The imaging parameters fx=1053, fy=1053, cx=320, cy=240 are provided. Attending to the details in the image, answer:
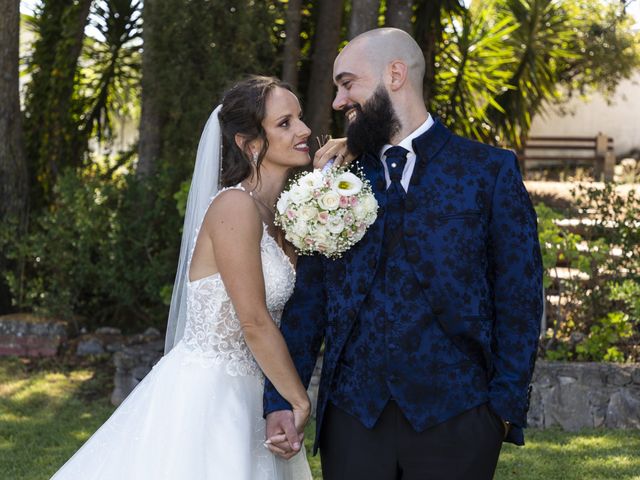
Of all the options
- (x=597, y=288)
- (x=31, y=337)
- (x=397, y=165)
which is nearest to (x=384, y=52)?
(x=397, y=165)

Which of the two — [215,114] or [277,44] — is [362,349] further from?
[277,44]

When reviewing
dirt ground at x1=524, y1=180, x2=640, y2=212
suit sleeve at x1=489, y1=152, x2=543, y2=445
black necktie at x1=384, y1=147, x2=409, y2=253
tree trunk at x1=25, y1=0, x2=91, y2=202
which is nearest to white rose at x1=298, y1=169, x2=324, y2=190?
black necktie at x1=384, y1=147, x2=409, y2=253

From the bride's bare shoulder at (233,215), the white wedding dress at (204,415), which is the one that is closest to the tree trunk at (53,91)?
the white wedding dress at (204,415)

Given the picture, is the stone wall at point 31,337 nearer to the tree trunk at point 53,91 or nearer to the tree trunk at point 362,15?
the tree trunk at point 53,91

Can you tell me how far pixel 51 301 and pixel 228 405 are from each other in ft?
17.1

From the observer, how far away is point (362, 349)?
309 cm

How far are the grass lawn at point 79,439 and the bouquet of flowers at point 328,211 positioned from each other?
2806 millimetres

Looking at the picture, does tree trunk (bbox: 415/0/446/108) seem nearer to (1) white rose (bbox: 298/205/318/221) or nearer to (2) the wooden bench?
(2) the wooden bench

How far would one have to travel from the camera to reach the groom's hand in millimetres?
3318

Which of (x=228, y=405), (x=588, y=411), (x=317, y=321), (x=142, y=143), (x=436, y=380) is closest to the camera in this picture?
(x=436, y=380)

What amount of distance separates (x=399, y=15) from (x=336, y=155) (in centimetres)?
512

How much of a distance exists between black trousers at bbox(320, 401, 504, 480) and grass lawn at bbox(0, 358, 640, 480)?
2689mm

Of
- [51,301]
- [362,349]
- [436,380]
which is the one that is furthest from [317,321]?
[51,301]

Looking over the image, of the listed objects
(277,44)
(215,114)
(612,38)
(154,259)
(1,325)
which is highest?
(612,38)
